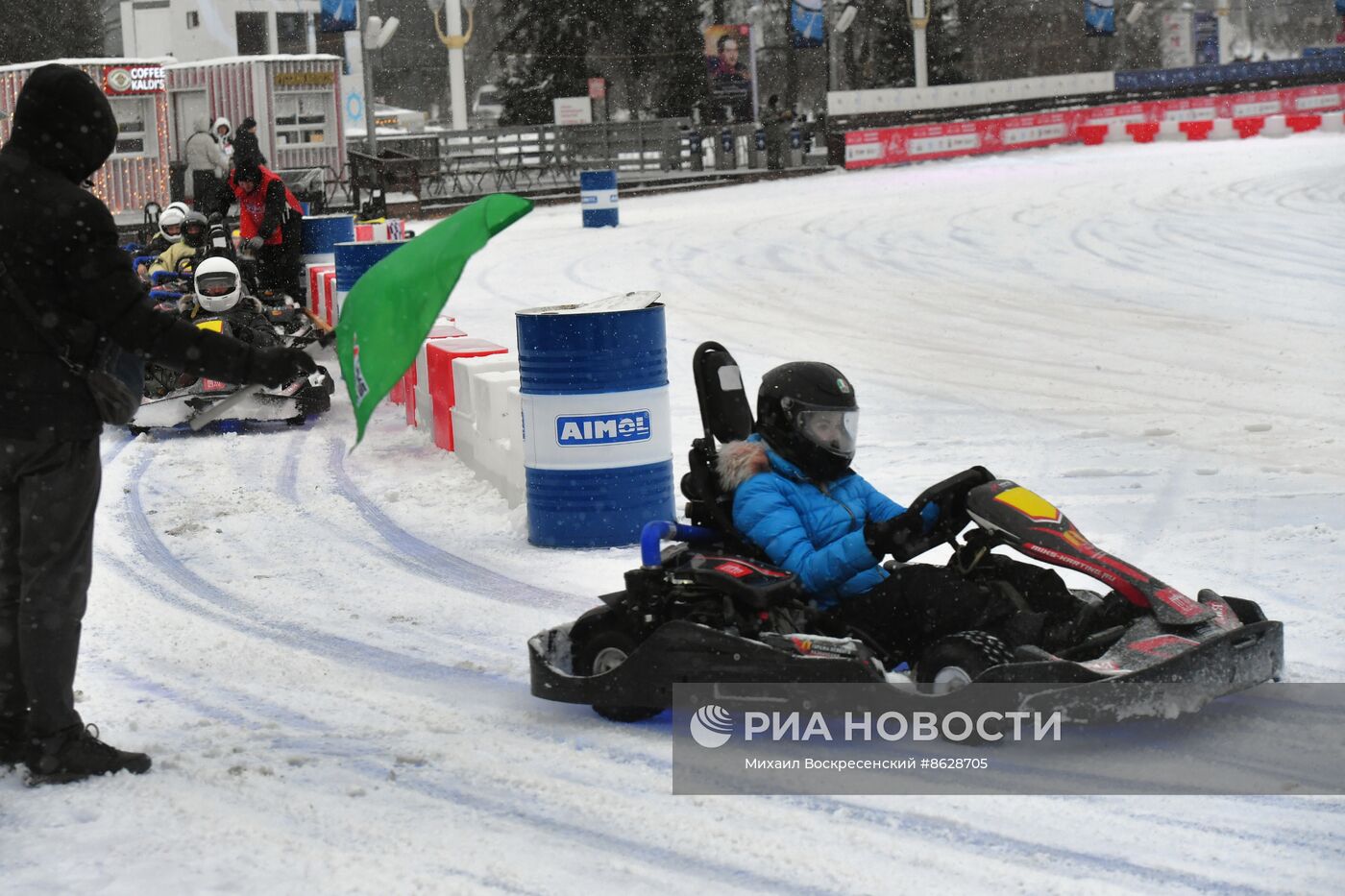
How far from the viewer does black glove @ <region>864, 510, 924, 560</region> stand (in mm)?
4594

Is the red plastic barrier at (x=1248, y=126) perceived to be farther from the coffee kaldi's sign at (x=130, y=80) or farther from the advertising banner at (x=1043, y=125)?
the coffee kaldi's sign at (x=130, y=80)

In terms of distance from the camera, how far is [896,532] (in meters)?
4.59

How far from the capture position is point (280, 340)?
1141cm

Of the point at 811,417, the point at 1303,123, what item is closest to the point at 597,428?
the point at 811,417

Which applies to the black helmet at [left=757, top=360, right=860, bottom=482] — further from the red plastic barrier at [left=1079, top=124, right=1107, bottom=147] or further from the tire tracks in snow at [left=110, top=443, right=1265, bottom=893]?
the red plastic barrier at [left=1079, top=124, right=1107, bottom=147]

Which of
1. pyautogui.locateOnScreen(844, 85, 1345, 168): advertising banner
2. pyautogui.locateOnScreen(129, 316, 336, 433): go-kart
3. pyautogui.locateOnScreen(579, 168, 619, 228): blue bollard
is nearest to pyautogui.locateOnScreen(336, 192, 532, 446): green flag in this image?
pyautogui.locateOnScreen(129, 316, 336, 433): go-kart

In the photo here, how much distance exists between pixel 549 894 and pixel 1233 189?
22182 millimetres

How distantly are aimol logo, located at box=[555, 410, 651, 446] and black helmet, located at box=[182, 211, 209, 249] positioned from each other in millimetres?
6519

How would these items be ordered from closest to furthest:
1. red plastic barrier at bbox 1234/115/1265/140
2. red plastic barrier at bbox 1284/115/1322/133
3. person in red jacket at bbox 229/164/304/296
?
1. person in red jacket at bbox 229/164/304/296
2. red plastic barrier at bbox 1234/115/1265/140
3. red plastic barrier at bbox 1284/115/1322/133

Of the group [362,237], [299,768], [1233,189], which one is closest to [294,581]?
[299,768]

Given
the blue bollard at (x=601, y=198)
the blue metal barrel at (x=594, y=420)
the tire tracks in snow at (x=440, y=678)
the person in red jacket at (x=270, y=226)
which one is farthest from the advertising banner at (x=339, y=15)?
the blue metal barrel at (x=594, y=420)

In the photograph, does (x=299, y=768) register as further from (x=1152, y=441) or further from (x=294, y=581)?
(x=1152, y=441)

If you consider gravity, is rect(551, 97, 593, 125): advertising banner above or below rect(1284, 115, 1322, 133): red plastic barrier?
above

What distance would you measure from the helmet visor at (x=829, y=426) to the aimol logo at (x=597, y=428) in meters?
2.22
